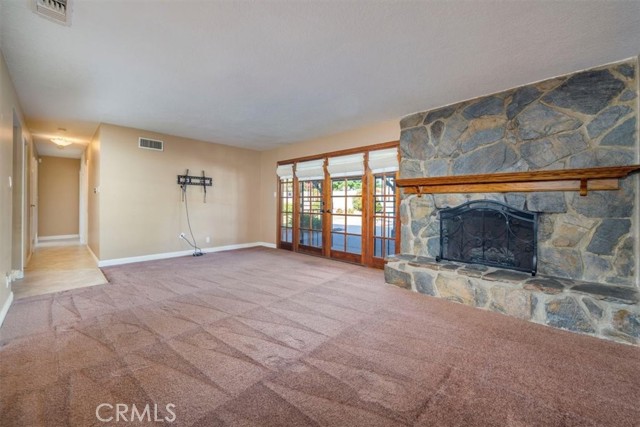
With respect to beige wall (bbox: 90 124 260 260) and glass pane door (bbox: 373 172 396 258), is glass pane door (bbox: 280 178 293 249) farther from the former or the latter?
glass pane door (bbox: 373 172 396 258)

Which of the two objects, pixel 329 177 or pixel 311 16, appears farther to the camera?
pixel 329 177

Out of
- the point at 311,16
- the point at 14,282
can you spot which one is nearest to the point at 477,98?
the point at 311,16

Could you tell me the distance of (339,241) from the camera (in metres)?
5.37

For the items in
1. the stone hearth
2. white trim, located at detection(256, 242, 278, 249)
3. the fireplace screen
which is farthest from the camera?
white trim, located at detection(256, 242, 278, 249)

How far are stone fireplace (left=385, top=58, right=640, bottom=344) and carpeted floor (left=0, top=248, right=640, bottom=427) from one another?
229 millimetres

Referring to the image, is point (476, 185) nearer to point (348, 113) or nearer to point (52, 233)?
point (348, 113)

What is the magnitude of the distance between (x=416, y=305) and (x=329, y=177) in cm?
309

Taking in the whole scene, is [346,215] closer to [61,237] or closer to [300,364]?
[300,364]

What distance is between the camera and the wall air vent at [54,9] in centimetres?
190

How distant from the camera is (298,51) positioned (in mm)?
2492

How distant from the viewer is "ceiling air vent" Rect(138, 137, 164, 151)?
5.07 metres

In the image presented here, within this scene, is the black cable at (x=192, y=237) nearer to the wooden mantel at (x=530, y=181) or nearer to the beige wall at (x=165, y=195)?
the beige wall at (x=165, y=195)

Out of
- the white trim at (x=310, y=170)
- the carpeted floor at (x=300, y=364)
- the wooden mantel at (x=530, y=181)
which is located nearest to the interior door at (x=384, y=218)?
the wooden mantel at (x=530, y=181)
